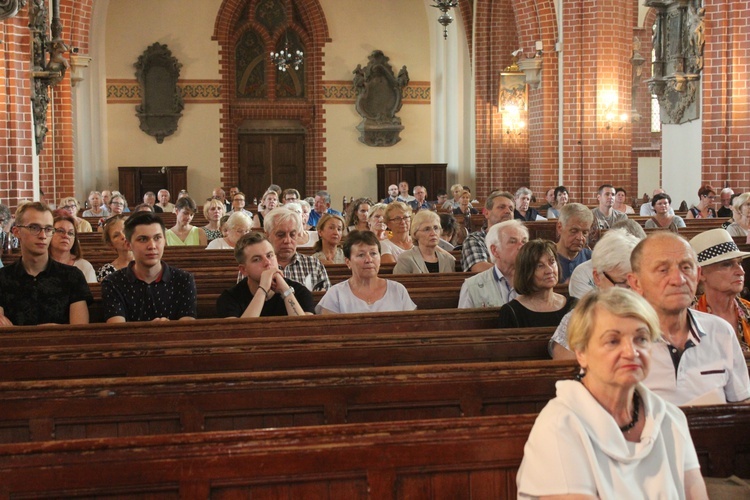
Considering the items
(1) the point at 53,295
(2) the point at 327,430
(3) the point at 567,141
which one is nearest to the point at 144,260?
(1) the point at 53,295

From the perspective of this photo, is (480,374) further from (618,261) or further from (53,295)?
(53,295)

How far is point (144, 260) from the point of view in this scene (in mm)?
5465

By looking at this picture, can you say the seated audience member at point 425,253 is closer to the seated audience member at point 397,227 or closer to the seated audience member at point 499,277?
the seated audience member at point 397,227

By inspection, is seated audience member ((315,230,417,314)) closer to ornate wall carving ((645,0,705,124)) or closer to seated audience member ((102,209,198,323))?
seated audience member ((102,209,198,323))

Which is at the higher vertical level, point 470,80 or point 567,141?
point 470,80

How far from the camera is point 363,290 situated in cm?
585

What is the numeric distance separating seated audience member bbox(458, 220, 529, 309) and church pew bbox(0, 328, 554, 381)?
1477 millimetres

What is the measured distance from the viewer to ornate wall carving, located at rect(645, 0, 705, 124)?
45.8 feet

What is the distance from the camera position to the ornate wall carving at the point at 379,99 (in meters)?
24.3

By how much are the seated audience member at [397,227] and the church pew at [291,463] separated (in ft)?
17.4

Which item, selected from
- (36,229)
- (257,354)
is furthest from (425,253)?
(257,354)

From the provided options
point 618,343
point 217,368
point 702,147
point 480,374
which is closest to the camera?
point 618,343

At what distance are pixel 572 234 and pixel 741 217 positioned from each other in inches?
126

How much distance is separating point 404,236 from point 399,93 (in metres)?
16.3
